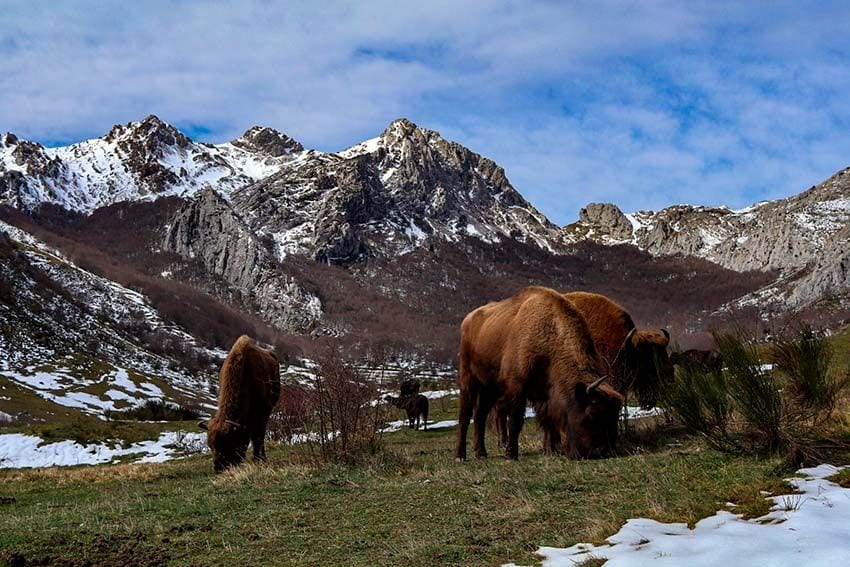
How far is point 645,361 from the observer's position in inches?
627

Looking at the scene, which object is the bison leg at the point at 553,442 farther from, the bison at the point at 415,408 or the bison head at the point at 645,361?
the bison at the point at 415,408

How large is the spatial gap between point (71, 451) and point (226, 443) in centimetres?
2073

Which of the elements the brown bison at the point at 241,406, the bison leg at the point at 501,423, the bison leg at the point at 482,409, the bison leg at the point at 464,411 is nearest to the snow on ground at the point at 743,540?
the bison leg at the point at 501,423

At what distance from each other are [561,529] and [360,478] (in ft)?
16.6

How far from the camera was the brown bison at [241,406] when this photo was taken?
16203 millimetres

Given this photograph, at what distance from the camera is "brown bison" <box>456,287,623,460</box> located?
1183cm

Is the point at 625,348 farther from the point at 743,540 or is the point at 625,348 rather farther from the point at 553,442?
the point at 743,540

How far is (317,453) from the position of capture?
1427 cm

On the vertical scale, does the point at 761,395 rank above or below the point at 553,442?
above

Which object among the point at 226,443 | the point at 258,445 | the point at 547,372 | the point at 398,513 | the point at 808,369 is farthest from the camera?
the point at 258,445

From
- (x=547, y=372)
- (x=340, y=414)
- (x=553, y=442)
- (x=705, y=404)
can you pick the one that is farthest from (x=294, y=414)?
(x=705, y=404)

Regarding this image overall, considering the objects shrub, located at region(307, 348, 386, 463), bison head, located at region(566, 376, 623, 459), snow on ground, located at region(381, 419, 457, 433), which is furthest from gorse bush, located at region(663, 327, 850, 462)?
snow on ground, located at region(381, 419, 457, 433)

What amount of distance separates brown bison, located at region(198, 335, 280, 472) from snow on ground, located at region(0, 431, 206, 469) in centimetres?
1374

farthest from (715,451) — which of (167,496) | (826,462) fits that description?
(167,496)
